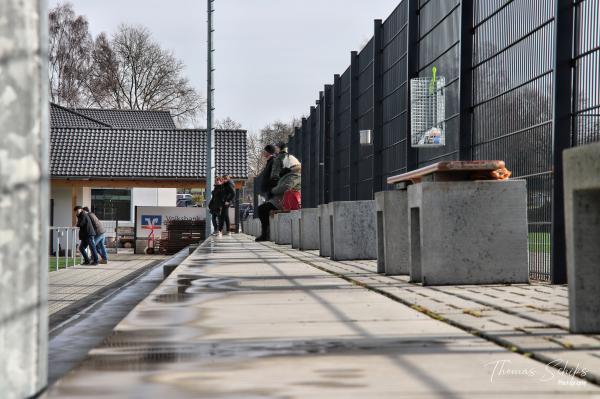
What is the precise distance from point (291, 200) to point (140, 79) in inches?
2003

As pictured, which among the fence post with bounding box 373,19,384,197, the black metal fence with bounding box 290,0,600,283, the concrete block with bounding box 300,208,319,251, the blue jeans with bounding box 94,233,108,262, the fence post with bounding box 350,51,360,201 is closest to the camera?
the black metal fence with bounding box 290,0,600,283

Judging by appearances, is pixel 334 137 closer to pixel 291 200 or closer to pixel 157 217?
pixel 291 200

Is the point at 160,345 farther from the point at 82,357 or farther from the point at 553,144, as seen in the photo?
the point at 553,144

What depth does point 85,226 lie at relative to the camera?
3234cm

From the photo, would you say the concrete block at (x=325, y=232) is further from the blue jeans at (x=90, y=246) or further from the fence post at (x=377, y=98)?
the blue jeans at (x=90, y=246)

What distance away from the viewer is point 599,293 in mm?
4664

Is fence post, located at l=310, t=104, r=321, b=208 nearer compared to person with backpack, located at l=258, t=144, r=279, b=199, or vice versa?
fence post, located at l=310, t=104, r=321, b=208

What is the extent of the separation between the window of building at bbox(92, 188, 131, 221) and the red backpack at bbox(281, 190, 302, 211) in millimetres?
26214

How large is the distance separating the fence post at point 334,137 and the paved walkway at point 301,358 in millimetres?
12365

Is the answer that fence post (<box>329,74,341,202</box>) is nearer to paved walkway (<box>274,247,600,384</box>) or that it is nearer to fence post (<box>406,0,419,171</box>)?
fence post (<box>406,0,419,171</box>)

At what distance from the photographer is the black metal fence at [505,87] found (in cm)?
742

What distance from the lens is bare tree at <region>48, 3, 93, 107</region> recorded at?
75250 millimetres

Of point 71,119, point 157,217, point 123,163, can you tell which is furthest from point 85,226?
point 71,119

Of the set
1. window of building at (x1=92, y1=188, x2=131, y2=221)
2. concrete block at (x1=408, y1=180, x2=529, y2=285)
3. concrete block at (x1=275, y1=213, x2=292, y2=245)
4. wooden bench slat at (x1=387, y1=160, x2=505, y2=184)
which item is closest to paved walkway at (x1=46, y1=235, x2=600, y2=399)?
concrete block at (x1=408, y1=180, x2=529, y2=285)
